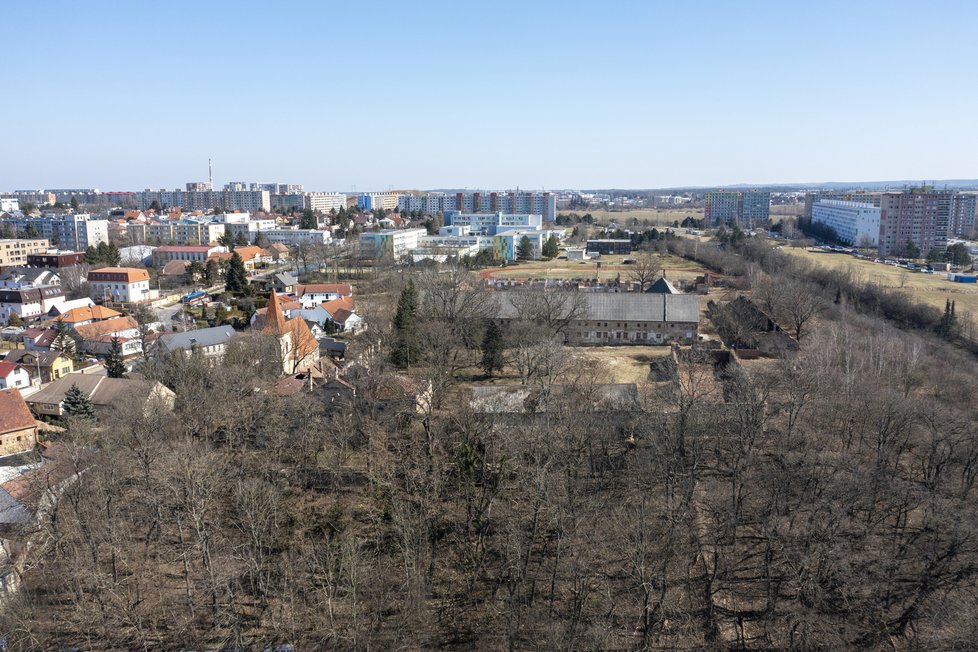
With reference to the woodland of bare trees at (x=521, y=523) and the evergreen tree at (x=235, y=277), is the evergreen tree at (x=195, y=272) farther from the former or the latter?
the woodland of bare trees at (x=521, y=523)

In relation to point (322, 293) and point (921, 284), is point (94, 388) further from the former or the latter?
point (921, 284)

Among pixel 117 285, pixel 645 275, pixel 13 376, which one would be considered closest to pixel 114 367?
pixel 13 376

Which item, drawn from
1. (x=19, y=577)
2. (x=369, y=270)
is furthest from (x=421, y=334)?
(x=369, y=270)

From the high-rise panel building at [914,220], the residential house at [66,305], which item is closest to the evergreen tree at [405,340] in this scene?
the residential house at [66,305]

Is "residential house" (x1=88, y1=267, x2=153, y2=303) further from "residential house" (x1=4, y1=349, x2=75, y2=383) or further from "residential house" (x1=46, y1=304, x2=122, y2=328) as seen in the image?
"residential house" (x1=4, y1=349, x2=75, y2=383)

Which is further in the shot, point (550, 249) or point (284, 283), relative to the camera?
point (550, 249)
